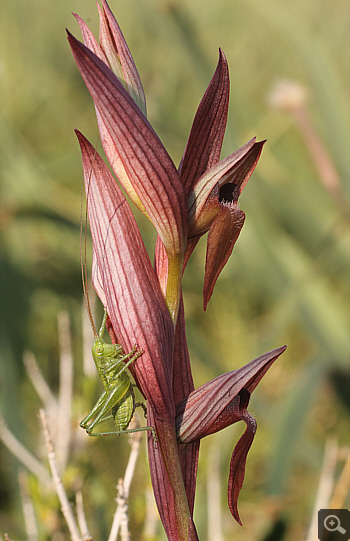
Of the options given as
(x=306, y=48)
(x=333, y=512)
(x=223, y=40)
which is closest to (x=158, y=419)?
(x=333, y=512)

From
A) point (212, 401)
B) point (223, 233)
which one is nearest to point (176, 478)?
point (212, 401)

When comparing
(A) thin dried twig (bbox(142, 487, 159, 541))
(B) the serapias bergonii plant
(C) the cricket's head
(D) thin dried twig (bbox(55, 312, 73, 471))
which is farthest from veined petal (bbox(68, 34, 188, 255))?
(D) thin dried twig (bbox(55, 312, 73, 471))

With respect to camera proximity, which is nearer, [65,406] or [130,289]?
[130,289]

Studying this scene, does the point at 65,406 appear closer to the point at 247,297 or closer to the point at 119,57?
the point at 119,57

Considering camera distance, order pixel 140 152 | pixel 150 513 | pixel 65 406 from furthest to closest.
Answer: pixel 65 406 < pixel 150 513 < pixel 140 152

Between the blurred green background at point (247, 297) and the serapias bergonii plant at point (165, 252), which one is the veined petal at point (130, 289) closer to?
the serapias bergonii plant at point (165, 252)

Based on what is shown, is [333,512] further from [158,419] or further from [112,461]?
[112,461]
